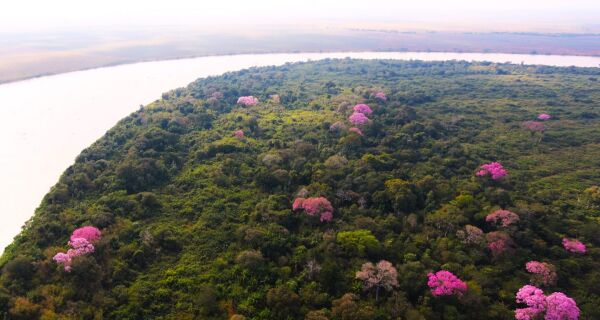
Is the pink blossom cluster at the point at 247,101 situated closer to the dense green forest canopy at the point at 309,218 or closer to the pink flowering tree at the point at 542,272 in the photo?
the dense green forest canopy at the point at 309,218

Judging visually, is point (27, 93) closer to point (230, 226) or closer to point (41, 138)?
point (41, 138)

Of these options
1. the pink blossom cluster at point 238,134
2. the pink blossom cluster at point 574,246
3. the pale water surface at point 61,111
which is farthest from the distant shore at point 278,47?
the pink blossom cluster at point 574,246

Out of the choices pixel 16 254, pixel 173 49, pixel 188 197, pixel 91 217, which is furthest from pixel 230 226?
pixel 173 49

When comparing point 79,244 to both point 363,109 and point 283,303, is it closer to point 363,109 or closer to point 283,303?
point 283,303

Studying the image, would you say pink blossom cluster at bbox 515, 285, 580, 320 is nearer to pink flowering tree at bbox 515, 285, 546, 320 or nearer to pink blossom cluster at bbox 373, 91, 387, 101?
pink flowering tree at bbox 515, 285, 546, 320

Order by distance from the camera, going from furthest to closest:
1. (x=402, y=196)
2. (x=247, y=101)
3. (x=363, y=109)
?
(x=247, y=101) → (x=363, y=109) → (x=402, y=196)

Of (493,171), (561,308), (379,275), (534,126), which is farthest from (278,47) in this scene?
(561,308)
